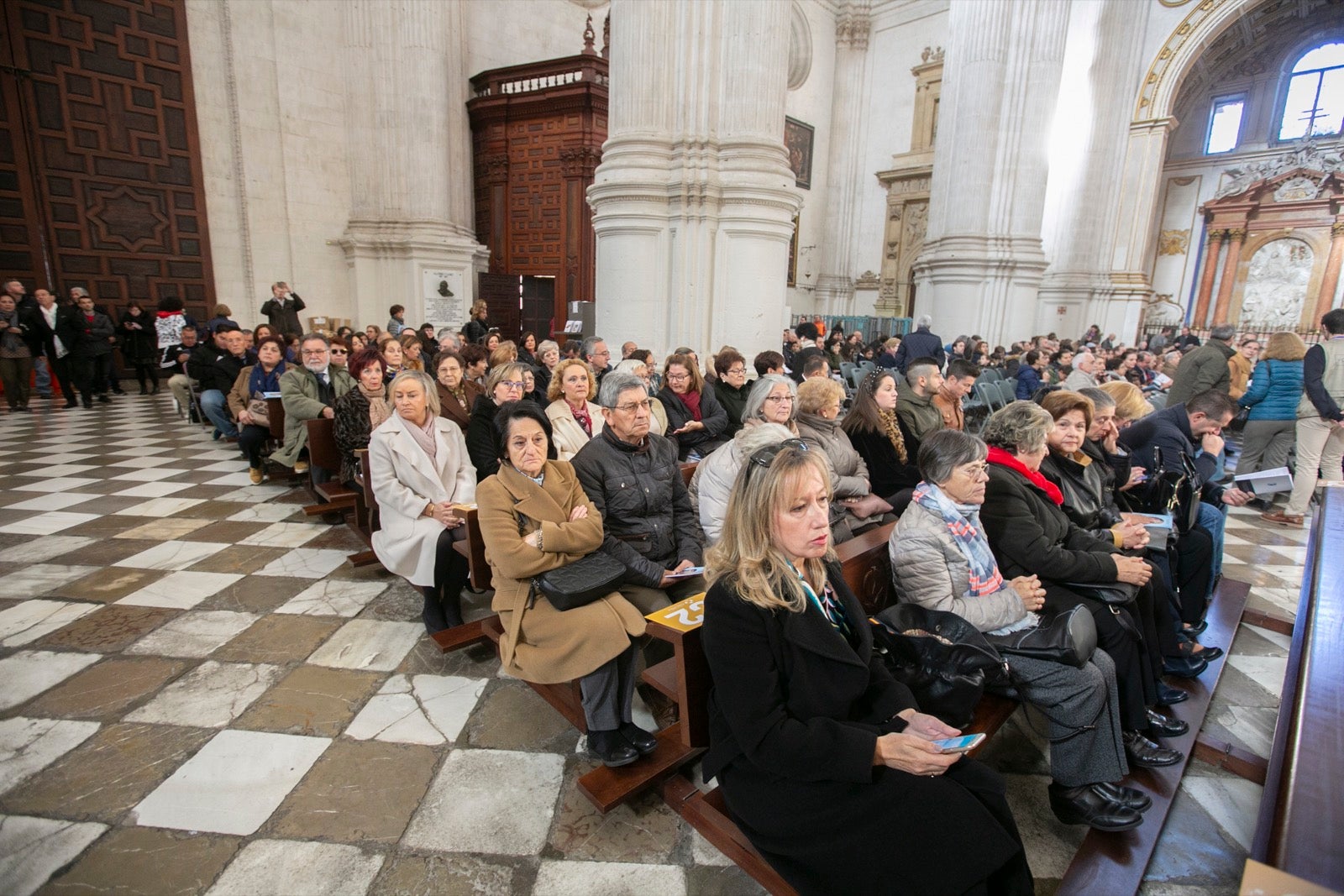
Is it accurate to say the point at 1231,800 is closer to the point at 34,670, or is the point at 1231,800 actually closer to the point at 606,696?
the point at 606,696

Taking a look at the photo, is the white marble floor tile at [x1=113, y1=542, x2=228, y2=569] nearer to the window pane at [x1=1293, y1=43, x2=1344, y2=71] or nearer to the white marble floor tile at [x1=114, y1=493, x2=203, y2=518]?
the white marble floor tile at [x1=114, y1=493, x2=203, y2=518]

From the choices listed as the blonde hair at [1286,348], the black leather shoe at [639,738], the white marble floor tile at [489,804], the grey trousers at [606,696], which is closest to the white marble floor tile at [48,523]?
the white marble floor tile at [489,804]

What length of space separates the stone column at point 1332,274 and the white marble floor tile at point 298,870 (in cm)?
2445

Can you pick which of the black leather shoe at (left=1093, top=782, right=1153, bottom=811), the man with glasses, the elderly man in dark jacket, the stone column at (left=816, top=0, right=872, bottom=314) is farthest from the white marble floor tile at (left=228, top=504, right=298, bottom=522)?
the stone column at (left=816, top=0, right=872, bottom=314)

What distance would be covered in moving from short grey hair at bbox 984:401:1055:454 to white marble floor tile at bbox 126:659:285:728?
130 inches

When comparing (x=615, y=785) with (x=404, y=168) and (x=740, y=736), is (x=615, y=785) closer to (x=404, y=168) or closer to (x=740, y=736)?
(x=740, y=736)

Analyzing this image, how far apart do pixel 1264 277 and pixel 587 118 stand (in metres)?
20.2

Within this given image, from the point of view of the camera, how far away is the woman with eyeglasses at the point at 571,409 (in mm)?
3717

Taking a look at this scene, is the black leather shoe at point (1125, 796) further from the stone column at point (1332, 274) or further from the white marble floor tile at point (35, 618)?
the stone column at point (1332, 274)

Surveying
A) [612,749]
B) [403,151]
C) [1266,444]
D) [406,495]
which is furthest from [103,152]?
[1266,444]

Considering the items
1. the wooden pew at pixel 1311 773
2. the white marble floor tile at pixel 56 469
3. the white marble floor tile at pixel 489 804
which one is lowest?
the white marble floor tile at pixel 489 804

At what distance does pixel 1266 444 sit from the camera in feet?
19.0

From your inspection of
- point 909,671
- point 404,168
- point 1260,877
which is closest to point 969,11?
point 404,168

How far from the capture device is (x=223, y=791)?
2039mm
